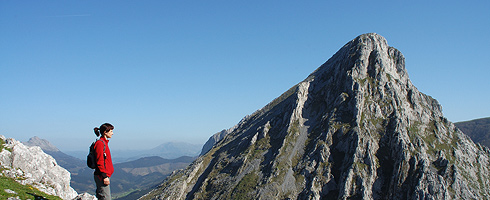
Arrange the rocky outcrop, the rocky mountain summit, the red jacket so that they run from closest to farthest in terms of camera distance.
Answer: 1. the red jacket
2. the rocky outcrop
3. the rocky mountain summit

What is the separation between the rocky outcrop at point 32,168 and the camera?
161ft

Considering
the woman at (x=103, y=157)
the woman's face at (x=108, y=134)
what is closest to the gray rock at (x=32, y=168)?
the woman at (x=103, y=157)

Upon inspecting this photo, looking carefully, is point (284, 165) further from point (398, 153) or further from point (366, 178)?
point (398, 153)

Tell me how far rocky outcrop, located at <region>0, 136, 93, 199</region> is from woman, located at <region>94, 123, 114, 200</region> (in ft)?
115

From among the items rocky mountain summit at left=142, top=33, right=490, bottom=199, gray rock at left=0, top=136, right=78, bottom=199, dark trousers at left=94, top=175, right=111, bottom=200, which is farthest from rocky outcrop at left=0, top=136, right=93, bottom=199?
rocky mountain summit at left=142, top=33, right=490, bottom=199

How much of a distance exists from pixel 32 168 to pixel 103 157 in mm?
50136

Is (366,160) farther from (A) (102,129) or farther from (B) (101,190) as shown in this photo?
(A) (102,129)

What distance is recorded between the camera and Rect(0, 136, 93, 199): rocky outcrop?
4916cm

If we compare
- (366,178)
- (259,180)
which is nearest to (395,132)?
(366,178)

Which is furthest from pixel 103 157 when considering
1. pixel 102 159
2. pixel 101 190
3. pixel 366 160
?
pixel 366 160

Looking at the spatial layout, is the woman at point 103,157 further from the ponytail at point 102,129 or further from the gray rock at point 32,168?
the gray rock at point 32,168

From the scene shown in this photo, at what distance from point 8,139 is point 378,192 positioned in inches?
6174

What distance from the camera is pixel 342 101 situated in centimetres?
19662

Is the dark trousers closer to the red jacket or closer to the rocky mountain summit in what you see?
the red jacket
